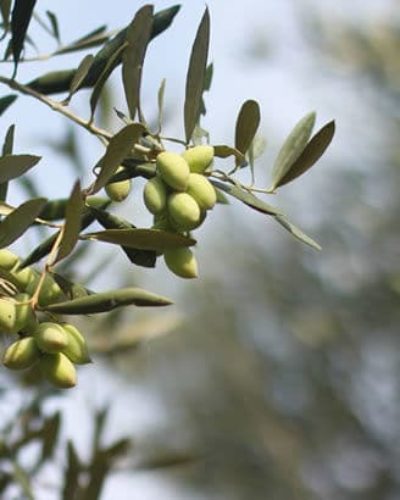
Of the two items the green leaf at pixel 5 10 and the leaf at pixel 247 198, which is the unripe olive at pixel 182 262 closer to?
the leaf at pixel 247 198

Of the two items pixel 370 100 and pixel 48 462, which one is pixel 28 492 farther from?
pixel 370 100

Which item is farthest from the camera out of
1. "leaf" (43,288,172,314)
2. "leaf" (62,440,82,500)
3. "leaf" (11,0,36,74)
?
"leaf" (62,440,82,500)

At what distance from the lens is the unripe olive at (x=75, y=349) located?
48cm

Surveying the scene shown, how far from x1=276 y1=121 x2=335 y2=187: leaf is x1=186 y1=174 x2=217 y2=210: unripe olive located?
7cm

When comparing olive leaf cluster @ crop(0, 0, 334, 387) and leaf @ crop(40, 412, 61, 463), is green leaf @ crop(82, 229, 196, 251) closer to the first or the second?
olive leaf cluster @ crop(0, 0, 334, 387)

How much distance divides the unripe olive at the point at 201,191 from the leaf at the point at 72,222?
0.05 meters

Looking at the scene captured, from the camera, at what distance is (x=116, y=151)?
489 mm

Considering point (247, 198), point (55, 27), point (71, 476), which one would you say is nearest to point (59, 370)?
point (247, 198)

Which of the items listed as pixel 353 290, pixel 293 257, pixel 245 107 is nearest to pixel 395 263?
pixel 353 290

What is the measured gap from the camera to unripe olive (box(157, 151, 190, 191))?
0.48 m

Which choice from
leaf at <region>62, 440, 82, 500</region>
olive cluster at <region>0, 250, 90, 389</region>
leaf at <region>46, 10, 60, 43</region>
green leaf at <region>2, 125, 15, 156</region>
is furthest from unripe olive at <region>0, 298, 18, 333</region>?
leaf at <region>62, 440, 82, 500</region>

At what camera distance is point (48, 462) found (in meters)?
1.03

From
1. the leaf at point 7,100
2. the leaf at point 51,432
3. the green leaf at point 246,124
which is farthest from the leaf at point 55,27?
the leaf at point 51,432

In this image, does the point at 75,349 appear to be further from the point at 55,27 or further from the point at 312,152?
the point at 55,27
